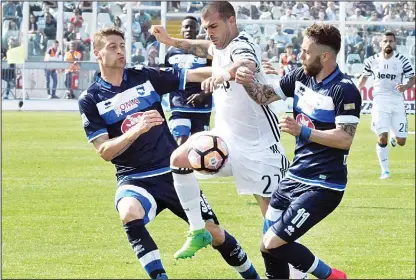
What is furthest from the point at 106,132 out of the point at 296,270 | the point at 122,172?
the point at 296,270

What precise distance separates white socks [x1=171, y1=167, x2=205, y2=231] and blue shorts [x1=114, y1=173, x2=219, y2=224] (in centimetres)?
13

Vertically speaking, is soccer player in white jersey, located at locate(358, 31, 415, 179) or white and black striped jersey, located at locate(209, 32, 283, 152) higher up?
white and black striped jersey, located at locate(209, 32, 283, 152)

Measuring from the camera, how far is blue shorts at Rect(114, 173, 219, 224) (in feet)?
27.7

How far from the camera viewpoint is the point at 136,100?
8773mm

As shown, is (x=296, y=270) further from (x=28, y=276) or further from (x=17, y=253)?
(x=17, y=253)

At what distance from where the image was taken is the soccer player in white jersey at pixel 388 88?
61.3 ft

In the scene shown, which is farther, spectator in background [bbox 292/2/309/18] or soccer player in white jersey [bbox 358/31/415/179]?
spectator in background [bbox 292/2/309/18]

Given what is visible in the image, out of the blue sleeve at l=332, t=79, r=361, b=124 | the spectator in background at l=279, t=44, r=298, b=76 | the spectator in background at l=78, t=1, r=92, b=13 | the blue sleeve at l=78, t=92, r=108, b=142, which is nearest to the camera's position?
the blue sleeve at l=332, t=79, r=361, b=124

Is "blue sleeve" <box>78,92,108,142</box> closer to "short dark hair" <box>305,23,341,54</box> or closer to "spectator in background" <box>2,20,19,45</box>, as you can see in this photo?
"short dark hair" <box>305,23,341,54</box>

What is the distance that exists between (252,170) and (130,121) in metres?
1.16

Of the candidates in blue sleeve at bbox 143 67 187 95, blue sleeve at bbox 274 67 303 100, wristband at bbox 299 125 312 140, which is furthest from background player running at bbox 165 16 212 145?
wristband at bbox 299 125 312 140

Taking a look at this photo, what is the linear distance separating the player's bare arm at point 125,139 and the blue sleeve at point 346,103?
4.53ft

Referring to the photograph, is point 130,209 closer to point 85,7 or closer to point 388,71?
point 388,71

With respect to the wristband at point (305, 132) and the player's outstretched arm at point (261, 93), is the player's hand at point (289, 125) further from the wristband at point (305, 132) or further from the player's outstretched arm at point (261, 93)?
the player's outstretched arm at point (261, 93)
